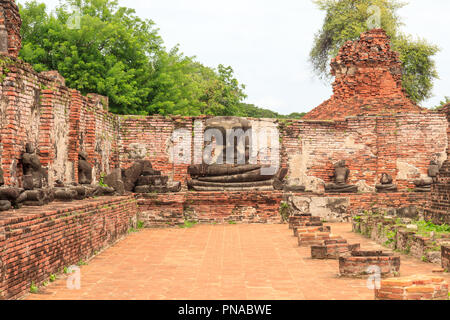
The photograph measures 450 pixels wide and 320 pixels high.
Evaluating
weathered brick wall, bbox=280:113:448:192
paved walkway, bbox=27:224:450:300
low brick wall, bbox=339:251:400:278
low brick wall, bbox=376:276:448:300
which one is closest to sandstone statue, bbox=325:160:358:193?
weathered brick wall, bbox=280:113:448:192

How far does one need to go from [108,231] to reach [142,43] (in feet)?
43.0

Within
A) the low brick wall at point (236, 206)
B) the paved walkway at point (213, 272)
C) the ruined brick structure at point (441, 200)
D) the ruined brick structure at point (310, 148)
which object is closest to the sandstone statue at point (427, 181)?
the ruined brick structure at point (310, 148)

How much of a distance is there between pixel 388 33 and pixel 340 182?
15.2 meters

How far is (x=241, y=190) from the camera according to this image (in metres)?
13.5

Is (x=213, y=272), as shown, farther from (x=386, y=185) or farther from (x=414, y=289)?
(x=386, y=185)

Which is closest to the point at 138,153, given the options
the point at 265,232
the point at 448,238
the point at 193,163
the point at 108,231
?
the point at 193,163

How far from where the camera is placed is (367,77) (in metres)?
19.8

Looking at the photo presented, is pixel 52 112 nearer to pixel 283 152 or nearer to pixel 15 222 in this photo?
pixel 15 222

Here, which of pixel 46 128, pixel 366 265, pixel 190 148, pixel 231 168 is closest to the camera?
pixel 366 265

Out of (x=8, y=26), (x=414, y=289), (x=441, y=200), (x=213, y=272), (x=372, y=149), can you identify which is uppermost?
(x=8, y=26)

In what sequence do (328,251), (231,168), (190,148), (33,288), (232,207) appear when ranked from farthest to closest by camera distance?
(190,148), (231,168), (232,207), (328,251), (33,288)

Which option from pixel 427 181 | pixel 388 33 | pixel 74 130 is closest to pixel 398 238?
pixel 74 130

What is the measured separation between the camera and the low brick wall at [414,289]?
186 inches

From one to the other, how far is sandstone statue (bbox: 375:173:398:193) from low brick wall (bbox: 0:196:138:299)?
8.81 m
